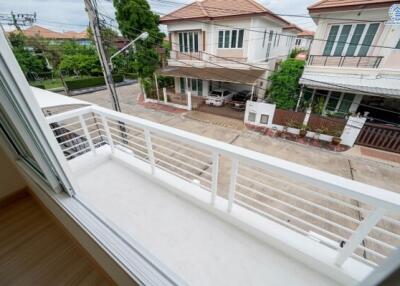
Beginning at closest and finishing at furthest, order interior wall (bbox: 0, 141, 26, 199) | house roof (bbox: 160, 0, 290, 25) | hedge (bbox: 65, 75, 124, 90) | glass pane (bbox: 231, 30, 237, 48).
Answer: interior wall (bbox: 0, 141, 26, 199), house roof (bbox: 160, 0, 290, 25), glass pane (bbox: 231, 30, 237, 48), hedge (bbox: 65, 75, 124, 90)

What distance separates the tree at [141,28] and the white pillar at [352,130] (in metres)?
7.48

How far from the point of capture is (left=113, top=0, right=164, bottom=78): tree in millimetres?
6289

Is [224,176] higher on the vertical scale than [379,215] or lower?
lower

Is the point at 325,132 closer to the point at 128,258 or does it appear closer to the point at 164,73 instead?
the point at 128,258

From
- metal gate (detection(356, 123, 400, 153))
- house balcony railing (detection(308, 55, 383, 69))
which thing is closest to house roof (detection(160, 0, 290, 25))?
house balcony railing (detection(308, 55, 383, 69))

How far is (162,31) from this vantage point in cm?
779

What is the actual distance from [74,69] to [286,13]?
40.3 feet

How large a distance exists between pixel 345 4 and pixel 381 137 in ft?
11.7

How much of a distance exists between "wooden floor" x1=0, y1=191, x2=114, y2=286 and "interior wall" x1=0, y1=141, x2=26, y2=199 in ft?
0.42

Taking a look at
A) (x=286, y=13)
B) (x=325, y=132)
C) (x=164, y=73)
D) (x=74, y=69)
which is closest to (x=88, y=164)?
(x=286, y=13)

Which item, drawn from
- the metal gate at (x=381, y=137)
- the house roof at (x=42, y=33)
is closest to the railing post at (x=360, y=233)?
the house roof at (x=42, y=33)

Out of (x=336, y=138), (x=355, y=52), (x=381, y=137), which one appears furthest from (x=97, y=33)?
(x=381, y=137)

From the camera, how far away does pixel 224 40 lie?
7.50m

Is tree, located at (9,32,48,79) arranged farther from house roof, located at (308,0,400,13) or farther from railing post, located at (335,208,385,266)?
house roof, located at (308,0,400,13)
